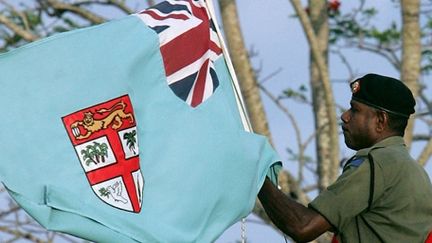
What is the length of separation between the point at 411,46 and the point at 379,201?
5340mm

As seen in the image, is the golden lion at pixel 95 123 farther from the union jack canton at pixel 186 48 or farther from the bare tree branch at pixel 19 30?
the bare tree branch at pixel 19 30

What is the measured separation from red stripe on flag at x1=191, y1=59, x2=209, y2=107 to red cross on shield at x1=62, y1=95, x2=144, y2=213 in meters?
0.35

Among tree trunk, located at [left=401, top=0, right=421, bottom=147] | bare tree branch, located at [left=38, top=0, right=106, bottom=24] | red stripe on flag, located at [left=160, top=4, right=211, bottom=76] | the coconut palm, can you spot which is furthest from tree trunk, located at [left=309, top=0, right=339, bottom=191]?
the coconut palm

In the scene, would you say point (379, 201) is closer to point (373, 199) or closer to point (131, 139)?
point (373, 199)

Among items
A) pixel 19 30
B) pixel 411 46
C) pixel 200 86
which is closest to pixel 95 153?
pixel 200 86

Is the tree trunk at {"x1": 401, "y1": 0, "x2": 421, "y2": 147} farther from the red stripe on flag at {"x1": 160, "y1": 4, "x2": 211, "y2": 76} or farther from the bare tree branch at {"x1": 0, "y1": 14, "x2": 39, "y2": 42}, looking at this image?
the red stripe on flag at {"x1": 160, "y1": 4, "x2": 211, "y2": 76}

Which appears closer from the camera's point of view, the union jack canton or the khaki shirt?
the khaki shirt

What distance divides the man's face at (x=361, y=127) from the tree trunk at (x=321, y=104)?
17.0ft

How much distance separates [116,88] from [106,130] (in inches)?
6.7

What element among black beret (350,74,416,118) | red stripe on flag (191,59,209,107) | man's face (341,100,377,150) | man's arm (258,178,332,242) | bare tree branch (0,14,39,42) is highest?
red stripe on flag (191,59,209,107)

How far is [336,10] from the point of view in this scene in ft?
39.0

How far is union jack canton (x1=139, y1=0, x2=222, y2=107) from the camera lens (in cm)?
590

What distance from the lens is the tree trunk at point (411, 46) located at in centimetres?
1077

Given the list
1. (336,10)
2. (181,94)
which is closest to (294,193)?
(336,10)
